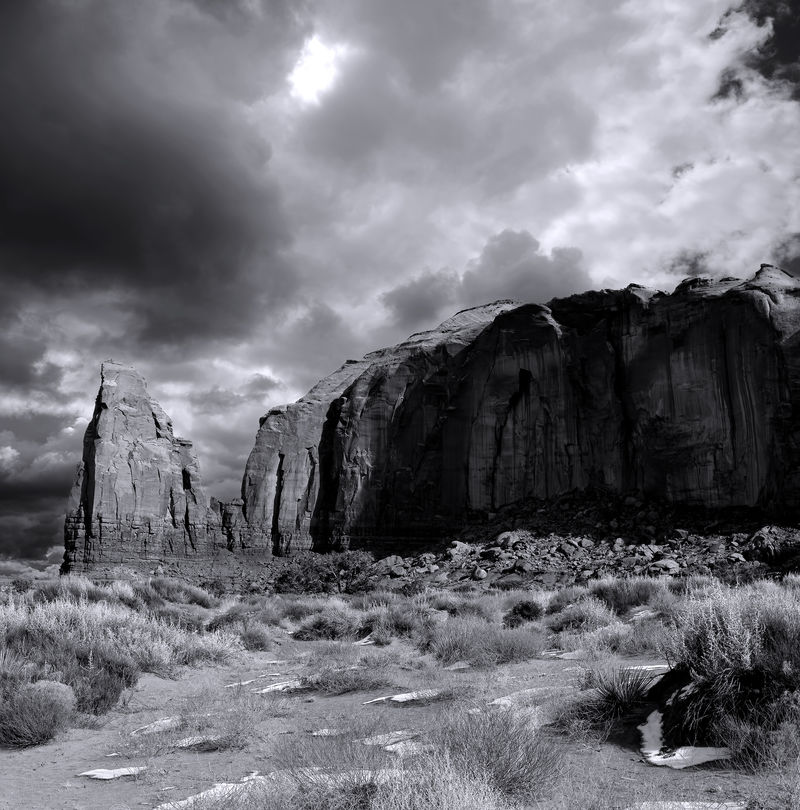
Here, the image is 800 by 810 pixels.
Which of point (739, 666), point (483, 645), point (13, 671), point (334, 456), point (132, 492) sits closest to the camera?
point (739, 666)

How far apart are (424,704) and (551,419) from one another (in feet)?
160

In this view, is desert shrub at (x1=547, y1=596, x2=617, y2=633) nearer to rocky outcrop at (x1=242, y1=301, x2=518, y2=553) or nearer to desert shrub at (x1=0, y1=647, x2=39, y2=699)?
desert shrub at (x1=0, y1=647, x2=39, y2=699)

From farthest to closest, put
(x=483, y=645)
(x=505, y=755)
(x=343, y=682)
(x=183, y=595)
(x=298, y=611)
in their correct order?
1. (x=183, y=595)
2. (x=298, y=611)
3. (x=483, y=645)
4. (x=343, y=682)
5. (x=505, y=755)

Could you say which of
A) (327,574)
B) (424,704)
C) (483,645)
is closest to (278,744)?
(424,704)

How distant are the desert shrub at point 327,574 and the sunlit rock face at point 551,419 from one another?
2948 mm

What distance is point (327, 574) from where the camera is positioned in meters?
46.3

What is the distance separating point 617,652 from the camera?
409 inches

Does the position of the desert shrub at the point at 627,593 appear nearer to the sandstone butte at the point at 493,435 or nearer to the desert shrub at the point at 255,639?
the desert shrub at the point at 255,639

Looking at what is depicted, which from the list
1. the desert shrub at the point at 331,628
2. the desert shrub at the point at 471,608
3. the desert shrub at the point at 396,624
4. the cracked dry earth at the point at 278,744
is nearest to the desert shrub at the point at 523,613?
the desert shrub at the point at 471,608

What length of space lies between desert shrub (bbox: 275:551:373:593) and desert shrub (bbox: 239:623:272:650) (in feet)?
60.8

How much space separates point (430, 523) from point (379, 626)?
4439cm

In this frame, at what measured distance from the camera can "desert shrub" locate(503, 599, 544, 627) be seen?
16.0 m

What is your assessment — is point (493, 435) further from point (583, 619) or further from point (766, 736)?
point (766, 736)

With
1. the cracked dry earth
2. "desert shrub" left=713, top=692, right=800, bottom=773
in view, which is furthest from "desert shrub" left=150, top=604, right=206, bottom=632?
"desert shrub" left=713, top=692, right=800, bottom=773
